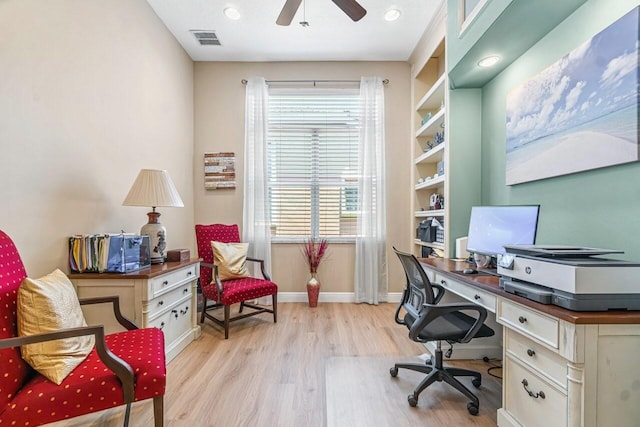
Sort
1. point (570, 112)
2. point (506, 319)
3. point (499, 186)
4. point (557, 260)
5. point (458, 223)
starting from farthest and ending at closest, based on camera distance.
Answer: point (458, 223), point (499, 186), point (570, 112), point (506, 319), point (557, 260)

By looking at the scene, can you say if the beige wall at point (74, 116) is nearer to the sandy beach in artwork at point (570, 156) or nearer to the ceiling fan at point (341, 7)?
the ceiling fan at point (341, 7)

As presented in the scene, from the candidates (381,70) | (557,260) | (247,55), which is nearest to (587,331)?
(557,260)

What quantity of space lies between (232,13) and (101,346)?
3094mm

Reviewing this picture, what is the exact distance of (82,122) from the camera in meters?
2.10

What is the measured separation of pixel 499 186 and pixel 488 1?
54.1 inches

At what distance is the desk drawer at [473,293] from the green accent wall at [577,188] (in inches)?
25.6

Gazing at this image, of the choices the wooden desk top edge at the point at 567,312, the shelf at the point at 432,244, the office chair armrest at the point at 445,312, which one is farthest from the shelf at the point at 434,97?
the office chair armrest at the point at 445,312

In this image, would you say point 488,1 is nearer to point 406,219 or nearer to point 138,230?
point 406,219

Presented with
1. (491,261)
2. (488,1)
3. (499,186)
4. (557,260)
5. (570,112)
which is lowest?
(491,261)

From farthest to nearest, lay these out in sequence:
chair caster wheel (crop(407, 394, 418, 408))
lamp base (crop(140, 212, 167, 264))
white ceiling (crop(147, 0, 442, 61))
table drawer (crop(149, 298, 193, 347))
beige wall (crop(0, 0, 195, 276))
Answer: white ceiling (crop(147, 0, 442, 61)) < lamp base (crop(140, 212, 167, 264)) < table drawer (crop(149, 298, 193, 347)) < chair caster wheel (crop(407, 394, 418, 408)) < beige wall (crop(0, 0, 195, 276))

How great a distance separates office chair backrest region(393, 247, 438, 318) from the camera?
1813 millimetres

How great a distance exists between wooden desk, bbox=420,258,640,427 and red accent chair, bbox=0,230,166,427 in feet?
5.76

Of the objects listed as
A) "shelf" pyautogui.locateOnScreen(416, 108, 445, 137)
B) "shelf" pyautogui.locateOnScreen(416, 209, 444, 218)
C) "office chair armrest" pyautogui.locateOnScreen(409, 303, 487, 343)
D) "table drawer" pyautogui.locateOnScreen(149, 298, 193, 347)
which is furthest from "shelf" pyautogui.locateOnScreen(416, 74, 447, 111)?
"table drawer" pyautogui.locateOnScreen(149, 298, 193, 347)

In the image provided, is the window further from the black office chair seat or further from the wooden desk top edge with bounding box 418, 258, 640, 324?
the wooden desk top edge with bounding box 418, 258, 640, 324
